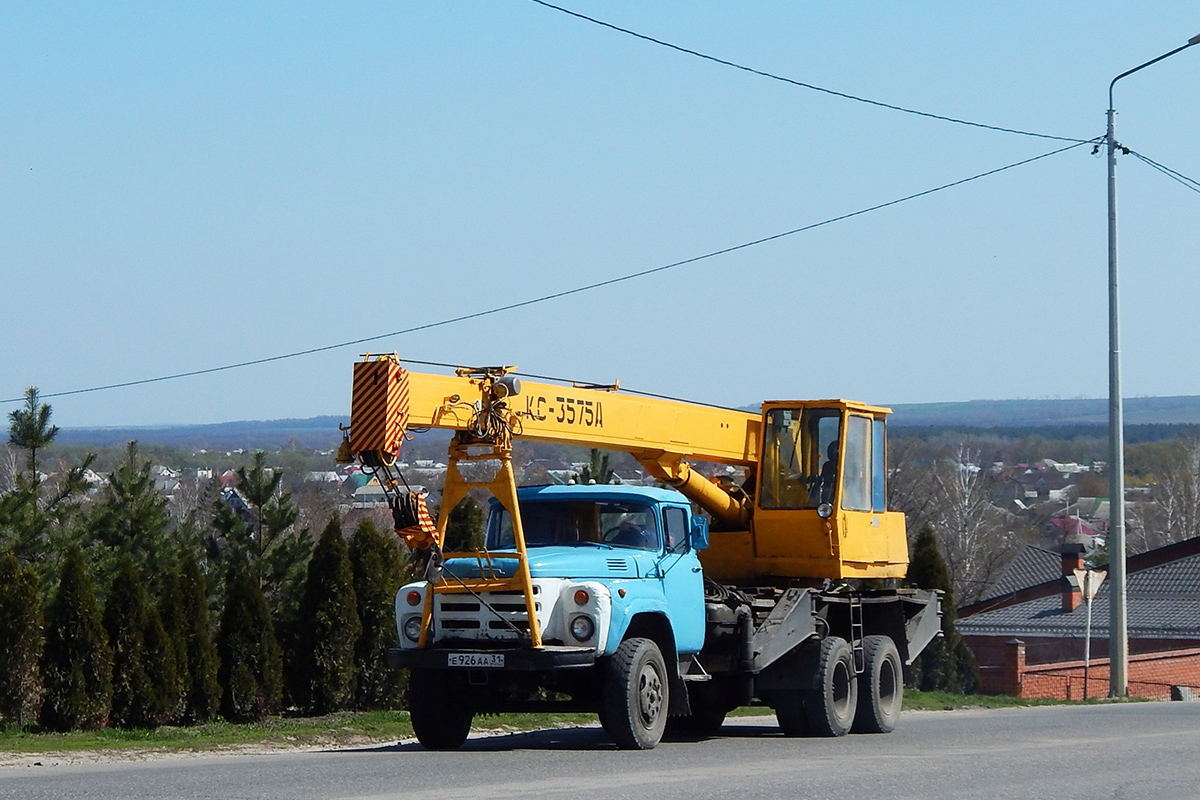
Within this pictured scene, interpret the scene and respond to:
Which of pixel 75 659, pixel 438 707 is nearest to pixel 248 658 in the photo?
pixel 75 659

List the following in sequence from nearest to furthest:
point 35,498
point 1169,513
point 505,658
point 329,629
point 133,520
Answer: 1. point 505,658
2. point 329,629
3. point 35,498
4. point 133,520
5. point 1169,513

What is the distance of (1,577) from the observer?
18844 mm

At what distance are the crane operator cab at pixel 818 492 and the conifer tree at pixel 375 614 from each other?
4756 millimetres

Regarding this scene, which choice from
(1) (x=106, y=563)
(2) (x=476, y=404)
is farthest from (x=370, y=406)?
(1) (x=106, y=563)

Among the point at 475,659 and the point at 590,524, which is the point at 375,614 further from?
the point at 475,659

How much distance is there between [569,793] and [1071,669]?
102 feet

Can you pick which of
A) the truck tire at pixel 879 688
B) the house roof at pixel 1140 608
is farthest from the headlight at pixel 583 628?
the house roof at pixel 1140 608

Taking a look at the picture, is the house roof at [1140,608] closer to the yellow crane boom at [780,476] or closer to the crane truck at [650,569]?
the crane truck at [650,569]

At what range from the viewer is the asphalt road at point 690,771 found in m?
11.4

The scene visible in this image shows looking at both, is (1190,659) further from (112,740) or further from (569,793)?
(569,793)

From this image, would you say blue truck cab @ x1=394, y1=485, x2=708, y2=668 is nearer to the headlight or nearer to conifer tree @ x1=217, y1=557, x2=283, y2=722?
the headlight

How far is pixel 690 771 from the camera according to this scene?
504 inches

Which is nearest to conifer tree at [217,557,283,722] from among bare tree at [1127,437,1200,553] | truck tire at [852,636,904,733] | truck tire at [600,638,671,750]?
truck tire at [600,638,671,750]

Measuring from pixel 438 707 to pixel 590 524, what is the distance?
2.32 meters
